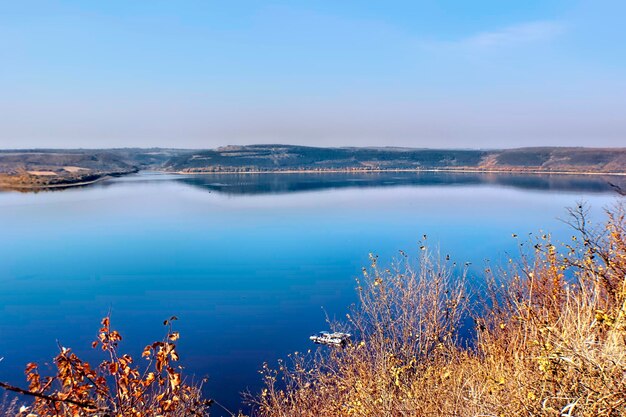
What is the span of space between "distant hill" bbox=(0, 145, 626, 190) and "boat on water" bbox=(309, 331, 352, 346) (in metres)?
72.1

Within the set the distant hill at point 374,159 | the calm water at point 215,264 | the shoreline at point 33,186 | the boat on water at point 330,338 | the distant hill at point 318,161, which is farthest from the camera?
the distant hill at point 374,159

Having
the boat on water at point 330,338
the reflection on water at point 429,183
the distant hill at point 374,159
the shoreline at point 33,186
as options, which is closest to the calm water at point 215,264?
the boat on water at point 330,338

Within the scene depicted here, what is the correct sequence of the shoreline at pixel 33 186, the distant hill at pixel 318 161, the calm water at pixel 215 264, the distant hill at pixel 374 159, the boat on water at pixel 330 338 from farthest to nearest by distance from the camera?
the distant hill at pixel 374 159, the distant hill at pixel 318 161, the shoreline at pixel 33 186, the calm water at pixel 215 264, the boat on water at pixel 330 338

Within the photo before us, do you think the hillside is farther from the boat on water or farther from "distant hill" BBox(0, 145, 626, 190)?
the boat on water

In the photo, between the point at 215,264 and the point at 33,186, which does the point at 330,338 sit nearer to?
the point at 215,264

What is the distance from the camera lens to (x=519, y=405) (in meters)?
3.15

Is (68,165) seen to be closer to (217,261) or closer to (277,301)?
(217,261)

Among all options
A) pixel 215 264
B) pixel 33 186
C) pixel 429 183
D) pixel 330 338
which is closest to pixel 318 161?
pixel 429 183

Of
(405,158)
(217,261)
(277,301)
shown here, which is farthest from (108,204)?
(405,158)

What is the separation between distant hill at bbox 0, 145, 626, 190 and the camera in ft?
310

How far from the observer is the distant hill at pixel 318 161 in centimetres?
9450

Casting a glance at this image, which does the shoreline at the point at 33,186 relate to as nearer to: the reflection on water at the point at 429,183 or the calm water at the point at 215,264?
the reflection on water at the point at 429,183

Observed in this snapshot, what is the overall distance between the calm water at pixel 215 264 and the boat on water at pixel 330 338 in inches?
18.0

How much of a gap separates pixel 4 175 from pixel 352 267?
7638 cm
